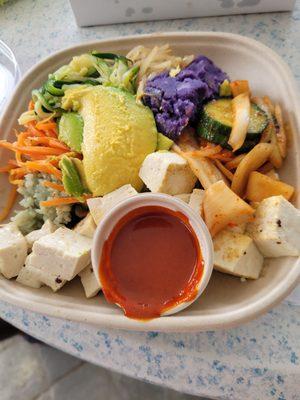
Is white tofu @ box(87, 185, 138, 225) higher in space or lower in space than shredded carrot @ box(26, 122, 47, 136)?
lower

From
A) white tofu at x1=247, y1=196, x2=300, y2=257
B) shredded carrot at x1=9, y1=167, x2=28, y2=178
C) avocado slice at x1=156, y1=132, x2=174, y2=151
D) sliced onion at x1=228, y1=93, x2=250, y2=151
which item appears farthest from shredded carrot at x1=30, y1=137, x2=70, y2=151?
white tofu at x1=247, y1=196, x2=300, y2=257

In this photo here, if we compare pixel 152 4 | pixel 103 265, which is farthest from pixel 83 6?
pixel 103 265

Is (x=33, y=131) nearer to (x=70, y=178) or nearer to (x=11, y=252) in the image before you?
(x=70, y=178)

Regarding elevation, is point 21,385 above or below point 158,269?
below

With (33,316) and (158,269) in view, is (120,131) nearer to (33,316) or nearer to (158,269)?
(158,269)

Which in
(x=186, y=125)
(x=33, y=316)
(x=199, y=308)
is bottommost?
(x=33, y=316)

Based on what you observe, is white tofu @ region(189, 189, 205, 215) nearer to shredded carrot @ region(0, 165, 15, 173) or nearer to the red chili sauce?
the red chili sauce
